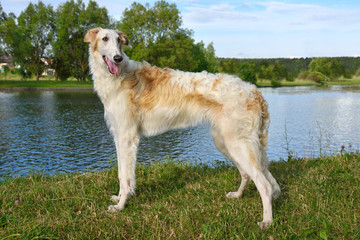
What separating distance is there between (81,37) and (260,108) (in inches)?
2318

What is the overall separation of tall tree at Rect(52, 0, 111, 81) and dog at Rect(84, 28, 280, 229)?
53.9m

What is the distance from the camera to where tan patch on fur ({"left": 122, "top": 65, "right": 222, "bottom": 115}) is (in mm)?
4305

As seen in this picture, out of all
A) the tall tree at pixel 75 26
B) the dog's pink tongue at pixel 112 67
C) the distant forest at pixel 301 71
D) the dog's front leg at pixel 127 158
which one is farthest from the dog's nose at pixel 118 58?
the distant forest at pixel 301 71

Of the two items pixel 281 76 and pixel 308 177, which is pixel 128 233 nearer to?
pixel 308 177

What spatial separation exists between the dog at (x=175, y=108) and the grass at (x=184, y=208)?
0.28m

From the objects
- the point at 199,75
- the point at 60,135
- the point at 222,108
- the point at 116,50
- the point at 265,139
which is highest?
the point at 116,50

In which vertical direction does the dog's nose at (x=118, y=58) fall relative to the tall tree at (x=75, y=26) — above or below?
below

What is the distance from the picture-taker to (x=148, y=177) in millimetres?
5621

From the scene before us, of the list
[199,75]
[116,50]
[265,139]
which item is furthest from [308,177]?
[116,50]

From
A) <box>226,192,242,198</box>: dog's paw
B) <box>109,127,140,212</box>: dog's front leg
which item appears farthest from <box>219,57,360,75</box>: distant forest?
<box>109,127,140,212</box>: dog's front leg

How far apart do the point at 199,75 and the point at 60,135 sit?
13409 millimetres

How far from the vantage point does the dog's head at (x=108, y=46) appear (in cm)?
446

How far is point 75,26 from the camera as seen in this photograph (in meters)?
55.8

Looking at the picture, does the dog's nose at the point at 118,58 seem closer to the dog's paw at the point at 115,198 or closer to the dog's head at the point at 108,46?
the dog's head at the point at 108,46
